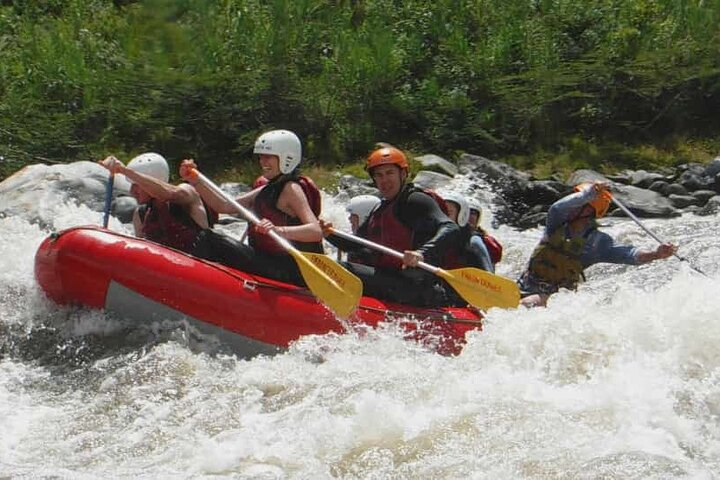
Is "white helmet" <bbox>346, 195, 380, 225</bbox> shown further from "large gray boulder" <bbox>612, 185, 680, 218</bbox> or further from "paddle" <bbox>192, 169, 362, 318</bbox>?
"large gray boulder" <bbox>612, 185, 680, 218</bbox>

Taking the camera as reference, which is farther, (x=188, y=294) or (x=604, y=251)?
(x=604, y=251)

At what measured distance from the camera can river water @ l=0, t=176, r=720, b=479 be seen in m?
5.26

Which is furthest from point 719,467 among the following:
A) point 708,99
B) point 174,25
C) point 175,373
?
point 708,99

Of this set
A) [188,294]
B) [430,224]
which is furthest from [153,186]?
[430,224]

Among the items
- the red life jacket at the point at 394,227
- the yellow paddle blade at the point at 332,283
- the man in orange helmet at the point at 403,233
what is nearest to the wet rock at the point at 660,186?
the red life jacket at the point at 394,227

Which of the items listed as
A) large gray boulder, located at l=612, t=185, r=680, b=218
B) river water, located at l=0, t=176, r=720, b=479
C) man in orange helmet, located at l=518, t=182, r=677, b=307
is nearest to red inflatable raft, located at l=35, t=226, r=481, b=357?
river water, located at l=0, t=176, r=720, b=479

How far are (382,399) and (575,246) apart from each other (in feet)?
7.23

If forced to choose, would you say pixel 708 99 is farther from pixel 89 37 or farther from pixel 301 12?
pixel 89 37

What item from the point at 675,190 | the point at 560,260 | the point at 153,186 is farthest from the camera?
the point at 675,190

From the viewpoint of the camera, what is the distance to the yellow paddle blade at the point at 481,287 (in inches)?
276

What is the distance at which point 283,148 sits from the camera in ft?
23.1

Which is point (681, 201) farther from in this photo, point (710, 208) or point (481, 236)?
point (481, 236)

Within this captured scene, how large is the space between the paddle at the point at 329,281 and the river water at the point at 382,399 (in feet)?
0.70

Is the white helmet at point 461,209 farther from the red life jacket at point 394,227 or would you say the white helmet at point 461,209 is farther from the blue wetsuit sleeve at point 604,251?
the blue wetsuit sleeve at point 604,251
